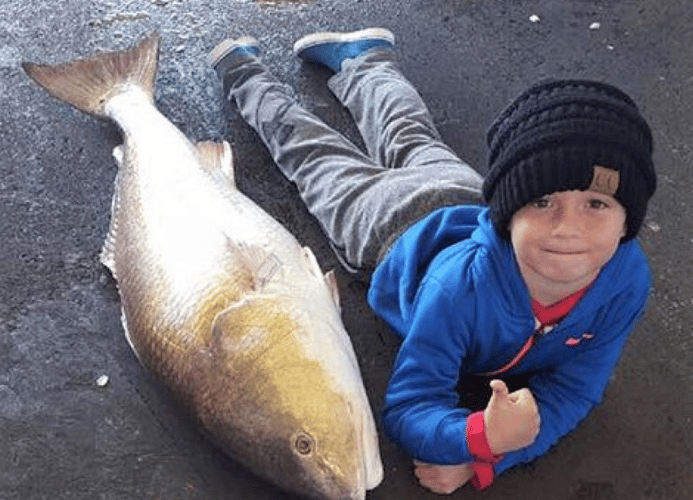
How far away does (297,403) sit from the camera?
80.1 inches

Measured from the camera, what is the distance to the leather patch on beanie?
1.95m

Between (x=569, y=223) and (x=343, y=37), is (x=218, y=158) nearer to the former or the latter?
(x=343, y=37)

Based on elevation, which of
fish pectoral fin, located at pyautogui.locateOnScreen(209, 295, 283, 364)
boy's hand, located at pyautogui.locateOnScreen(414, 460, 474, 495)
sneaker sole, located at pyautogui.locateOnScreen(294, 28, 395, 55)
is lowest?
boy's hand, located at pyautogui.locateOnScreen(414, 460, 474, 495)

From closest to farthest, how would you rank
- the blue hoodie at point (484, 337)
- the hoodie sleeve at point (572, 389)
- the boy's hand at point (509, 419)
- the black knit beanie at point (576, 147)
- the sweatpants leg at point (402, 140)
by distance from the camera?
the black knit beanie at point (576, 147) → the boy's hand at point (509, 419) → the blue hoodie at point (484, 337) → the hoodie sleeve at point (572, 389) → the sweatpants leg at point (402, 140)

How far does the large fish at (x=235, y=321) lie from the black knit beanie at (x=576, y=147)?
0.48 m

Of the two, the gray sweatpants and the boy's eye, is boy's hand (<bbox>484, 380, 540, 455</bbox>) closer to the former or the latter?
the boy's eye

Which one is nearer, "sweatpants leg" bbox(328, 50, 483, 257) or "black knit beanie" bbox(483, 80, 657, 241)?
"black knit beanie" bbox(483, 80, 657, 241)

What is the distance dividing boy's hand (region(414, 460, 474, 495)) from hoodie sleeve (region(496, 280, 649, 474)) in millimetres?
71

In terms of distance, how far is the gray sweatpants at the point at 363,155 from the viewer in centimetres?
265

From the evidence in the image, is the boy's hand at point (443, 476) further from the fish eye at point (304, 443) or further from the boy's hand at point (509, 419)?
the fish eye at point (304, 443)

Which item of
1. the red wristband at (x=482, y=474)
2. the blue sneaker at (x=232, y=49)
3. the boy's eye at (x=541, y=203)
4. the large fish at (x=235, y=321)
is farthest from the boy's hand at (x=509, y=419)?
the blue sneaker at (x=232, y=49)

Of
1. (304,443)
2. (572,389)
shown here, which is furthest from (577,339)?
(304,443)

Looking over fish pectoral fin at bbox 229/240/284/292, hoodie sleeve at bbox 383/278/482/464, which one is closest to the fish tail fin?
fish pectoral fin at bbox 229/240/284/292

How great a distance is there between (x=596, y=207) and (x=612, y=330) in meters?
0.36
